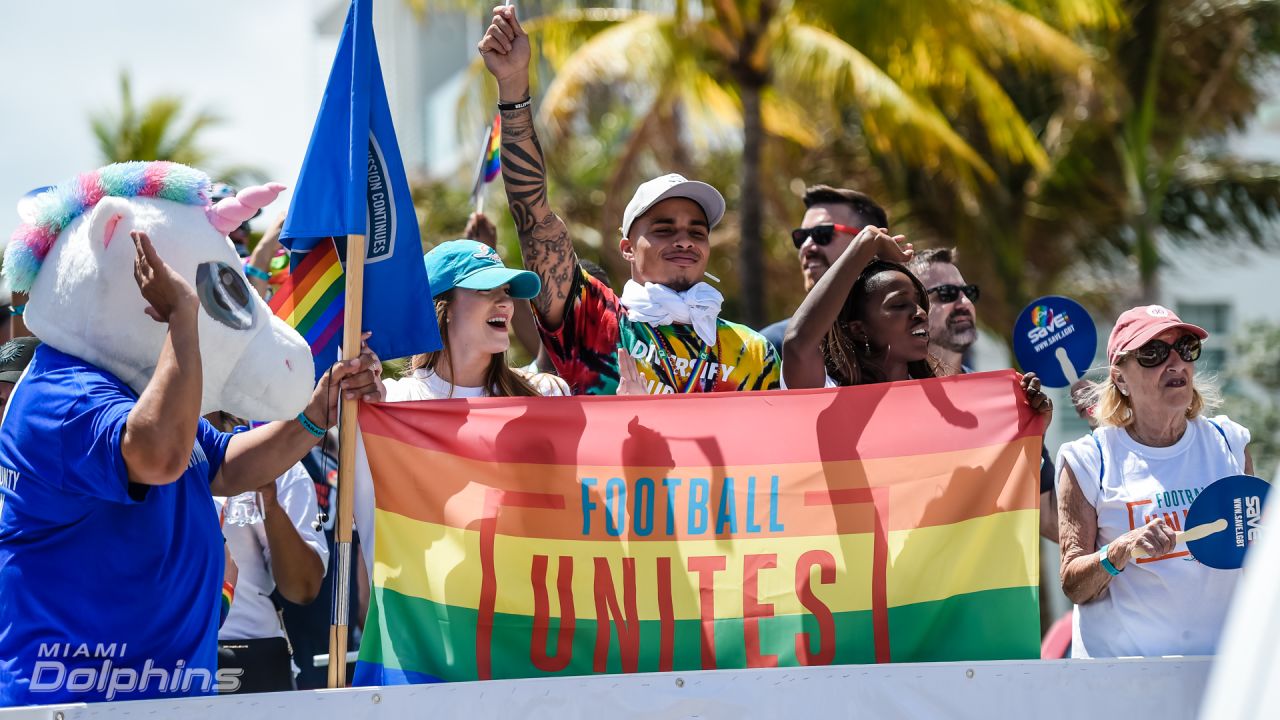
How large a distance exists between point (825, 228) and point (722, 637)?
6.89 ft

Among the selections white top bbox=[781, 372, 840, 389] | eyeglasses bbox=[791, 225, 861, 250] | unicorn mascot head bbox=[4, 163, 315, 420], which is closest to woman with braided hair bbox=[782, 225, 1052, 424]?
white top bbox=[781, 372, 840, 389]

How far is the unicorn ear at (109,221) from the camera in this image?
309 cm

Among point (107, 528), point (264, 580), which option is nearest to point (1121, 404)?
point (264, 580)

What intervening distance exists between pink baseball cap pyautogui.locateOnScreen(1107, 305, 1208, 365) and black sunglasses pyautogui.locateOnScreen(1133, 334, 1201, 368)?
29mm

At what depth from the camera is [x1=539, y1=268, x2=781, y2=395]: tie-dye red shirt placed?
4.19 meters

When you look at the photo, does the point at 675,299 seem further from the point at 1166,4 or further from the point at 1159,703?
the point at 1166,4

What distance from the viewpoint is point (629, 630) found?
3.50m

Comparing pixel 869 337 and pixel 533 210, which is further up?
pixel 533 210

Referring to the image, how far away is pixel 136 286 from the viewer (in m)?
3.11

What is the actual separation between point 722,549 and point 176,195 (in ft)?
5.38

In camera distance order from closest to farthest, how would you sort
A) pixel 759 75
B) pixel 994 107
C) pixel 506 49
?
pixel 506 49, pixel 759 75, pixel 994 107

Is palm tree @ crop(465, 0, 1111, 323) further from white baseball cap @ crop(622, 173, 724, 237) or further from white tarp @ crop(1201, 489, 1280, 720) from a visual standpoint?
white tarp @ crop(1201, 489, 1280, 720)

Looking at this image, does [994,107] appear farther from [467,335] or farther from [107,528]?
[107,528]

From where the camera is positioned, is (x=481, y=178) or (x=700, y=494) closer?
(x=700, y=494)
